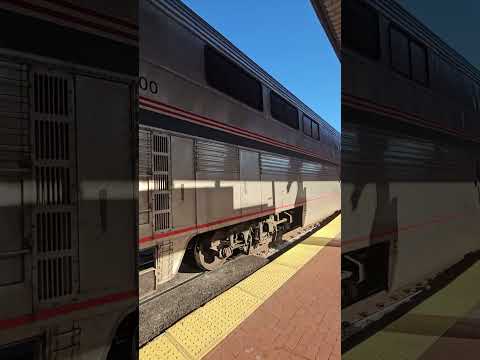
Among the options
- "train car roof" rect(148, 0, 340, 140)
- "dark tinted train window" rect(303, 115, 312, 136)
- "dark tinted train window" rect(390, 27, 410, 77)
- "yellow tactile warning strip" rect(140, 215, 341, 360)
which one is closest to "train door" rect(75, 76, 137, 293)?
"yellow tactile warning strip" rect(140, 215, 341, 360)

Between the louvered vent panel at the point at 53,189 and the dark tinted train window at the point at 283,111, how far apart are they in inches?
197

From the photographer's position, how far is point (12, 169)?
1400 mm

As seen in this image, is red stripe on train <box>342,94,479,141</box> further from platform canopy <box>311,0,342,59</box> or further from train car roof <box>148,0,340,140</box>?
platform canopy <box>311,0,342,59</box>

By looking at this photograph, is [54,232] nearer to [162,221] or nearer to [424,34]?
[162,221]

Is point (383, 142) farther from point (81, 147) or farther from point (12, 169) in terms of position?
point (12, 169)

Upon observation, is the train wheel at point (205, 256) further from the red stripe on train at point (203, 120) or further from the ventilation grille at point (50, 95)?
the ventilation grille at point (50, 95)

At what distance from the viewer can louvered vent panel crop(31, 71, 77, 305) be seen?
149 cm

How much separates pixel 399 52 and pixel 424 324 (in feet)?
8.26

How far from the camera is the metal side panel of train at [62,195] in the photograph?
142 centimetres

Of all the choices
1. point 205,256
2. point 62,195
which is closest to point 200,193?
point 205,256

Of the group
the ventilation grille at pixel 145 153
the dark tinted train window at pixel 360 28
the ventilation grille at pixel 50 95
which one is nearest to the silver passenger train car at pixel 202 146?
the ventilation grille at pixel 145 153

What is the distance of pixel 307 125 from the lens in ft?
27.7

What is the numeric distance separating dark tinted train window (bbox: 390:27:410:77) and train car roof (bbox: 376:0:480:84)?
113 mm

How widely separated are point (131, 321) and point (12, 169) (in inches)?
44.6
